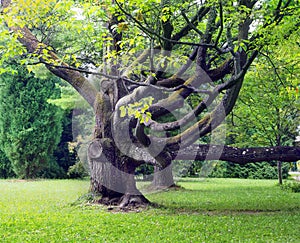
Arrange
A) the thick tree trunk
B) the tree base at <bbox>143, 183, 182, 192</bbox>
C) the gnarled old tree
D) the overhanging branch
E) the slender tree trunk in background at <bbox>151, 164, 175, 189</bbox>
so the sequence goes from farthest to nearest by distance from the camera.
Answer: the slender tree trunk in background at <bbox>151, 164, 175, 189</bbox>, the tree base at <bbox>143, 183, 182, 192</bbox>, the thick tree trunk, the overhanging branch, the gnarled old tree

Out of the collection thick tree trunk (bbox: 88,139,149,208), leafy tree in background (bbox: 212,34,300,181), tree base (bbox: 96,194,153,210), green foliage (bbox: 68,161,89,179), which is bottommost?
green foliage (bbox: 68,161,89,179)

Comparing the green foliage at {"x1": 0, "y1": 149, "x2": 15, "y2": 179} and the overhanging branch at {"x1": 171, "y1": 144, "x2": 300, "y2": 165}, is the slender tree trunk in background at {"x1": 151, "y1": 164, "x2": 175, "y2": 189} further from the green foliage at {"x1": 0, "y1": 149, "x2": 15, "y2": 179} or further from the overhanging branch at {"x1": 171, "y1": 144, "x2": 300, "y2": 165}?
the green foliage at {"x1": 0, "y1": 149, "x2": 15, "y2": 179}

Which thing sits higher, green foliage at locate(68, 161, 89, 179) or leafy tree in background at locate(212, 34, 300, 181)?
leafy tree in background at locate(212, 34, 300, 181)

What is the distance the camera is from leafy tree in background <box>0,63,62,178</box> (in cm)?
2119

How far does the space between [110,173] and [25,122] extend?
13.3 m

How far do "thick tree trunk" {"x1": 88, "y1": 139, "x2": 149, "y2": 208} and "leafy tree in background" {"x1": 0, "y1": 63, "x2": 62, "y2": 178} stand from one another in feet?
41.1

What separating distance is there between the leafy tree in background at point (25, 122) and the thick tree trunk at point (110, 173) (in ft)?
41.1

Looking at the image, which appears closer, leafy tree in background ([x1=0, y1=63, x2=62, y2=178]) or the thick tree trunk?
the thick tree trunk

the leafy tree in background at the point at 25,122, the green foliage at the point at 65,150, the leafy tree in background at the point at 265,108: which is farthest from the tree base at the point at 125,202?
the green foliage at the point at 65,150

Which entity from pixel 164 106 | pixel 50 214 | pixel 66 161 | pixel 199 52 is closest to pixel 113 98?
pixel 164 106

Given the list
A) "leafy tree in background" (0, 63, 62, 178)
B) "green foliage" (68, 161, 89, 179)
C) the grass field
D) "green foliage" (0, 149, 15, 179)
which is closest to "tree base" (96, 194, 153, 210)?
the grass field

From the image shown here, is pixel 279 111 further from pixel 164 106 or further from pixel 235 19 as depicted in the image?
pixel 235 19

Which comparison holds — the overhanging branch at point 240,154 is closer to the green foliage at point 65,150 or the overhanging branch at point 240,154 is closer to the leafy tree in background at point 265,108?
the leafy tree in background at point 265,108

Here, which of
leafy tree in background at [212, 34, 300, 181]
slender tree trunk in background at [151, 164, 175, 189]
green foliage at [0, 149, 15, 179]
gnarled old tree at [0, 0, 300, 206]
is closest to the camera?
gnarled old tree at [0, 0, 300, 206]
